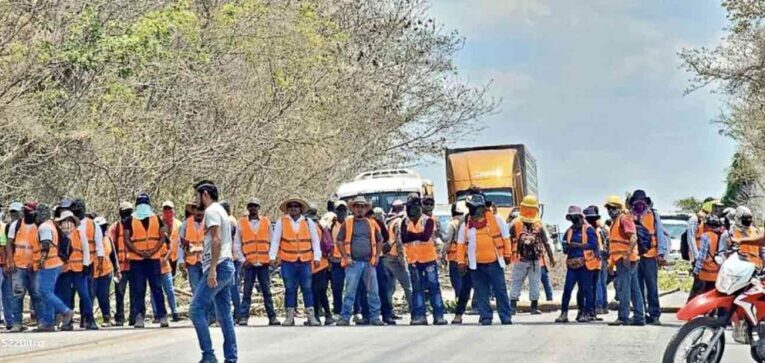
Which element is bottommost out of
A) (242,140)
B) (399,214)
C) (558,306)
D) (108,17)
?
(558,306)

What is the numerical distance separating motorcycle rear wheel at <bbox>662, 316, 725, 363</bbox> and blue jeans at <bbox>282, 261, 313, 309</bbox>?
8.45 m

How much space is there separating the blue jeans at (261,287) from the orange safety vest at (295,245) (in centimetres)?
53

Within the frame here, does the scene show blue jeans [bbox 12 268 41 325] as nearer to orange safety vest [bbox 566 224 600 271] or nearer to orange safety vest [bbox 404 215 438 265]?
orange safety vest [bbox 404 215 438 265]

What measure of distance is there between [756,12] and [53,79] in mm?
23738

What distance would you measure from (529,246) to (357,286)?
3.70m

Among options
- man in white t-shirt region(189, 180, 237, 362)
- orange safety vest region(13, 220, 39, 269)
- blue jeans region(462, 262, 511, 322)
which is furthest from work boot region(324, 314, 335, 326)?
man in white t-shirt region(189, 180, 237, 362)

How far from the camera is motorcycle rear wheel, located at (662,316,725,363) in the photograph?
11961 millimetres

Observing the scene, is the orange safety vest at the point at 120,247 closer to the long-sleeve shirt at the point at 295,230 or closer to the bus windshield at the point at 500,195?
the long-sleeve shirt at the point at 295,230

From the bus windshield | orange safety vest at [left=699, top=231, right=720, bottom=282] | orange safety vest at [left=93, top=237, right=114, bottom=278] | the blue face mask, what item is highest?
the bus windshield

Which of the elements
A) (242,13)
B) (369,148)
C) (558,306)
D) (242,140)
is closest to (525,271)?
(558,306)

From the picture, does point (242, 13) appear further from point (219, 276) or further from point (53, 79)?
point (219, 276)

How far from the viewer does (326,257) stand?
20.4 m

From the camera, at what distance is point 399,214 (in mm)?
21594

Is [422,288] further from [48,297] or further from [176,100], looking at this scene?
[176,100]
